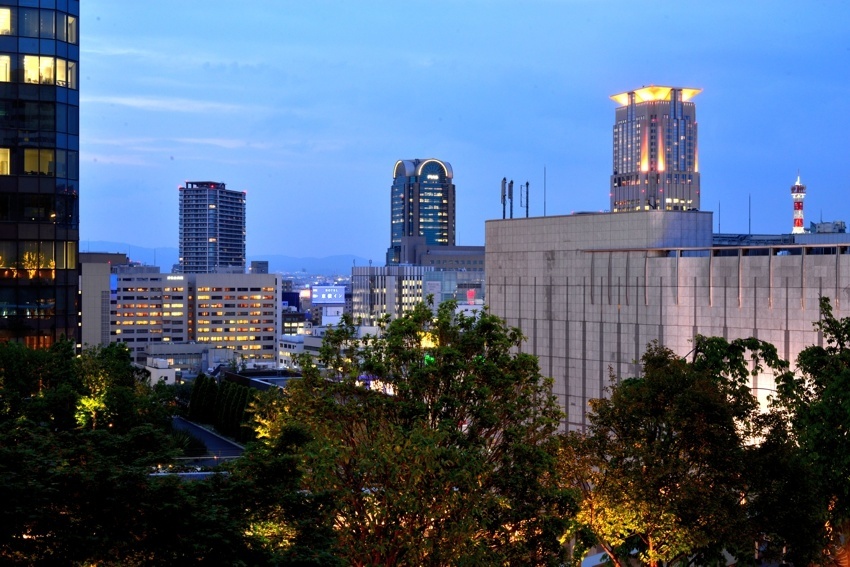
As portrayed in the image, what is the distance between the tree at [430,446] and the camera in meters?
19.3

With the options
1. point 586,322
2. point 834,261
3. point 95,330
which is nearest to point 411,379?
point 834,261

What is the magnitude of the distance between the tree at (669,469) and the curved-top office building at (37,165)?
92.2 feet

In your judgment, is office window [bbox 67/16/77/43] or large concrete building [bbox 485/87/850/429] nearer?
office window [bbox 67/16/77/43]

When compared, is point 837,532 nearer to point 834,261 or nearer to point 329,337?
point 329,337

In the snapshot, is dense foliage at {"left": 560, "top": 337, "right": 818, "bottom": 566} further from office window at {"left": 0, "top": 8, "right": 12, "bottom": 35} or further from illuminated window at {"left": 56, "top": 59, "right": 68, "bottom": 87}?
office window at {"left": 0, "top": 8, "right": 12, "bottom": 35}

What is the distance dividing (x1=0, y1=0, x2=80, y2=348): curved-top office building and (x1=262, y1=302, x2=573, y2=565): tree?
21754 mm

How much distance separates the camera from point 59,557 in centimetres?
1370

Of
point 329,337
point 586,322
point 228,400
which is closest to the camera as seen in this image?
point 329,337

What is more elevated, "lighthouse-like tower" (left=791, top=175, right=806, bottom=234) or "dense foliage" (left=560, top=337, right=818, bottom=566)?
"lighthouse-like tower" (left=791, top=175, right=806, bottom=234)

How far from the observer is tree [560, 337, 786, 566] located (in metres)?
24.7

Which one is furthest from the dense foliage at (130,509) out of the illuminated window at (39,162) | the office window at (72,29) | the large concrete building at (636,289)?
the large concrete building at (636,289)

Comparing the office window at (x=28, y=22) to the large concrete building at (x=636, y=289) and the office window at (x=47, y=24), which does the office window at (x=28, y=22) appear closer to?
the office window at (x=47, y=24)

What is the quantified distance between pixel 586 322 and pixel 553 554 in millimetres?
43037

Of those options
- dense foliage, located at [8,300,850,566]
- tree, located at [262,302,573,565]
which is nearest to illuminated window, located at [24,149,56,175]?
dense foliage, located at [8,300,850,566]
